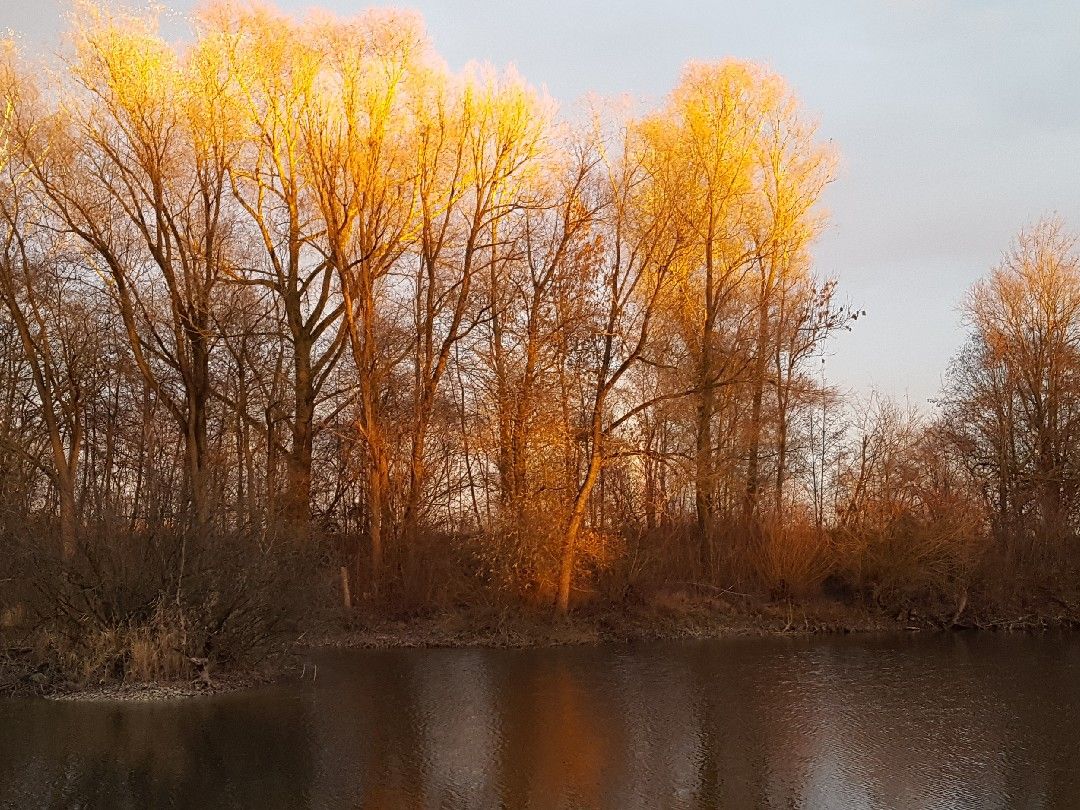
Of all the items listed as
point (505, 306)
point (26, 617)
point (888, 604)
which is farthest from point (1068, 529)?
point (26, 617)

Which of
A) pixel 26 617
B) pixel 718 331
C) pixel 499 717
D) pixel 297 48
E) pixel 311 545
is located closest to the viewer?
pixel 499 717

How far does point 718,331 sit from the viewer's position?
30.7m

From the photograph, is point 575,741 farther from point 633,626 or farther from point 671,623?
point 671,623

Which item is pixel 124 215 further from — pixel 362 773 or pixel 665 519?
pixel 362 773

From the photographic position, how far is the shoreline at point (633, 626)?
23547mm

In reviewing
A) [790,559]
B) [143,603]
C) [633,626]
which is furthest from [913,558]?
[143,603]

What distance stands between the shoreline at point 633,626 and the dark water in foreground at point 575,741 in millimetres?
3470

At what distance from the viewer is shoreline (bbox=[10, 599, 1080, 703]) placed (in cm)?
2355

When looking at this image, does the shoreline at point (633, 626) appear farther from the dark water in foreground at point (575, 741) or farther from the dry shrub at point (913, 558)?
the dark water in foreground at point (575, 741)

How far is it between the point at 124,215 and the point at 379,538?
37.4 feet

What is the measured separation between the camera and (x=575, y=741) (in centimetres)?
1298

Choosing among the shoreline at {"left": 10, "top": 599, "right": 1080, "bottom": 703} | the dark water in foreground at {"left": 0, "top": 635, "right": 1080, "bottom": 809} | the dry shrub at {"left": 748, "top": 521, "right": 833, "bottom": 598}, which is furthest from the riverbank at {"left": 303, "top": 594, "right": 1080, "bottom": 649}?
the dark water in foreground at {"left": 0, "top": 635, "right": 1080, "bottom": 809}

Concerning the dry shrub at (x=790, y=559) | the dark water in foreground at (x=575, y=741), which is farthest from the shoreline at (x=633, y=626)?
the dark water in foreground at (x=575, y=741)

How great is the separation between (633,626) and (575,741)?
41.8ft
